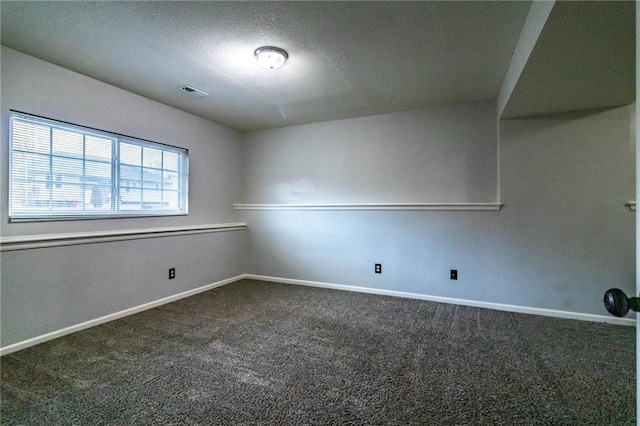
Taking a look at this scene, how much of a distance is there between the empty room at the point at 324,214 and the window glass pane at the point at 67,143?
0.01 metres

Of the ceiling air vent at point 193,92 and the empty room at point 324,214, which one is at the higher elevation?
the ceiling air vent at point 193,92

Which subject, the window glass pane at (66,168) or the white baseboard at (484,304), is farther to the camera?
the white baseboard at (484,304)

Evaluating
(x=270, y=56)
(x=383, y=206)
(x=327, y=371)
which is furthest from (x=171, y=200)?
(x=327, y=371)

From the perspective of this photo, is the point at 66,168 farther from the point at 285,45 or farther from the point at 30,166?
the point at 285,45

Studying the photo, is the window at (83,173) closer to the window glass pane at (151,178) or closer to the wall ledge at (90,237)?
the window glass pane at (151,178)

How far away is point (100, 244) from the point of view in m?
2.62

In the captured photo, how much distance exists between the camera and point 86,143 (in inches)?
103

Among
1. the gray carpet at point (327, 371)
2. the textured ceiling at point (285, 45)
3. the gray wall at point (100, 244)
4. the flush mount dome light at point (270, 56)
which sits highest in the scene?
the textured ceiling at point (285, 45)

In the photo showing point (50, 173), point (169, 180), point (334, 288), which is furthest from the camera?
point (334, 288)

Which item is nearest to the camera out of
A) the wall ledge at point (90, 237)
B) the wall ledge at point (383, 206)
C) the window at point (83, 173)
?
the wall ledge at point (90, 237)

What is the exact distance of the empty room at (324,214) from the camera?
165 centimetres

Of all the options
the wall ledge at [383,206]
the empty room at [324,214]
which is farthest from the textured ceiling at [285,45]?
the wall ledge at [383,206]

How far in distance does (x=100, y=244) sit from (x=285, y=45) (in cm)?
235

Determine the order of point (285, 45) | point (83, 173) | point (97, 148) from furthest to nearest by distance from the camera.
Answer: point (97, 148)
point (83, 173)
point (285, 45)
